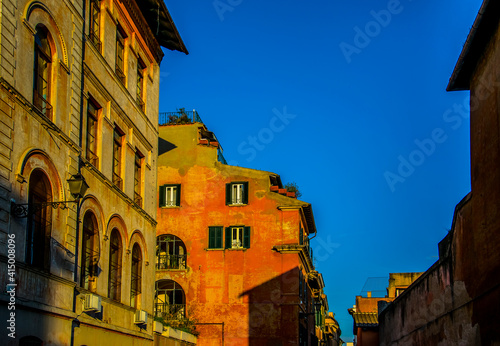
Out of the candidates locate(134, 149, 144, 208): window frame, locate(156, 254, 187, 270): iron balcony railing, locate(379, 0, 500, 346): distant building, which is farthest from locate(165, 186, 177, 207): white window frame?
locate(379, 0, 500, 346): distant building

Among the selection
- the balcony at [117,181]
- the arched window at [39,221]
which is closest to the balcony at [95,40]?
the balcony at [117,181]

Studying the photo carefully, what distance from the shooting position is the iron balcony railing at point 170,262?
38062 mm

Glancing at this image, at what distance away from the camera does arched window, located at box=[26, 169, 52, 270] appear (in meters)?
13.8

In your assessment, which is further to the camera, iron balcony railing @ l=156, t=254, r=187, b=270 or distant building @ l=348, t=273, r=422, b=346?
iron balcony railing @ l=156, t=254, r=187, b=270

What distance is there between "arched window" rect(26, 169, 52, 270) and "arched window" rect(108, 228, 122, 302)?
4565 millimetres

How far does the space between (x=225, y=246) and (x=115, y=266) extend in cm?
1854

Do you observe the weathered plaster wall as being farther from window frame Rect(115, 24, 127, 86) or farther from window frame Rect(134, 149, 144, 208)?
window frame Rect(115, 24, 127, 86)

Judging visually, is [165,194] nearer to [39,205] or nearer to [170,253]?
[170,253]

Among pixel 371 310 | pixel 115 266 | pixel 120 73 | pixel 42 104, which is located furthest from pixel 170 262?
pixel 42 104

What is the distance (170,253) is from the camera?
3875cm

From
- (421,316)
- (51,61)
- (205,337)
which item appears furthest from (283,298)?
(51,61)

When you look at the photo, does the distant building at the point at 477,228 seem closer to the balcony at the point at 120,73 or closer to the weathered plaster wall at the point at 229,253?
the balcony at the point at 120,73

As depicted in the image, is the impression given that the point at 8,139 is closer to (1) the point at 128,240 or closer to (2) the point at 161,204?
(1) the point at 128,240

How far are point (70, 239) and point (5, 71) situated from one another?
4669mm
